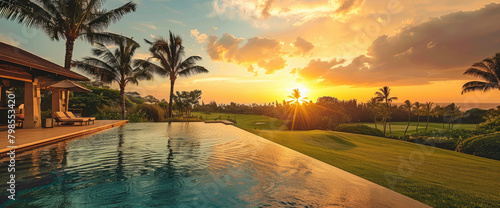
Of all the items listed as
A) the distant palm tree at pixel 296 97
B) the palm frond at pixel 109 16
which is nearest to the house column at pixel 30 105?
the palm frond at pixel 109 16

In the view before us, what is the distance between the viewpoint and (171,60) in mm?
21719

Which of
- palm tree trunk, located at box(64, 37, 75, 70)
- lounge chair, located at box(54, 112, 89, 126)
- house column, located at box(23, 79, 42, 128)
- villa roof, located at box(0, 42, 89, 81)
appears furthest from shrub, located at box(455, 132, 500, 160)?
palm tree trunk, located at box(64, 37, 75, 70)

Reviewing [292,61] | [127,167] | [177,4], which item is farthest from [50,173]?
[292,61]

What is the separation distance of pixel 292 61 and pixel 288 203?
58.0ft

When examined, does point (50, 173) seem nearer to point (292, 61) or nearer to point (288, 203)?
point (288, 203)

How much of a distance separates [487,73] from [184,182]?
3528 centimetres

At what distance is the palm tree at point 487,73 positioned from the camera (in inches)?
Answer: 912

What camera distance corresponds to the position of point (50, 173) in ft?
14.3

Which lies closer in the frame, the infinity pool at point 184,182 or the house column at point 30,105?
the infinity pool at point 184,182

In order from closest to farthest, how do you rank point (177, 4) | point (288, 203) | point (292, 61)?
point (288, 203), point (177, 4), point (292, 61)

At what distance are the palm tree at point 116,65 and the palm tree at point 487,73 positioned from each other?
37.1m

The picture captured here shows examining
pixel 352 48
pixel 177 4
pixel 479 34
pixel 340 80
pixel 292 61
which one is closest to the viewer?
pixel 352 48

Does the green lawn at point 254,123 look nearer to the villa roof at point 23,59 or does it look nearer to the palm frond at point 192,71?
the palm frond at point 192,71

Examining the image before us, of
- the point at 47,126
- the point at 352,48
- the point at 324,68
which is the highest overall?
the point at 324,68
